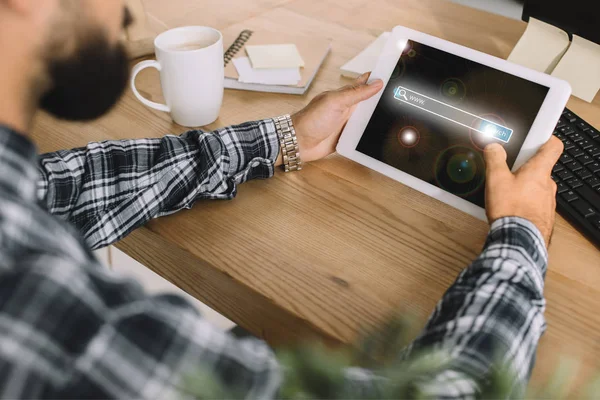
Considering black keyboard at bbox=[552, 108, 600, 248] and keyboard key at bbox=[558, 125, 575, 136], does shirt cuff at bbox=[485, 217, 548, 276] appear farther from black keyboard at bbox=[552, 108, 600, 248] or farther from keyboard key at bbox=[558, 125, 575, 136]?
keyboard key at bbox=[558, 125, 575, 136]

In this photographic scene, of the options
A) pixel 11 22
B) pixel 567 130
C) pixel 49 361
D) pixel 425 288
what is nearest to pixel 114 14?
pixel 11 22

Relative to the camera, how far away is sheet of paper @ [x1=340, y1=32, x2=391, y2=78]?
1057 millimetres

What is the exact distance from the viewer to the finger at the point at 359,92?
0.83 m

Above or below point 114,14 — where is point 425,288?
below

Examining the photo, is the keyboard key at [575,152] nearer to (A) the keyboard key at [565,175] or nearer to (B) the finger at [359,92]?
(A) the keyboard key at [565,175]

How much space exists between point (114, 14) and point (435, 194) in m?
0.52

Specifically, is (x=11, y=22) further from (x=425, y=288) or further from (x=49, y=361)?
(x=425, y=288)

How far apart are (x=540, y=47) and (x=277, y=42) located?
56 centimetres

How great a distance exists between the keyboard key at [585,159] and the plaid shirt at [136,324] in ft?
0.68

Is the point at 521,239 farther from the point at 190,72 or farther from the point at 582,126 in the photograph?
the point at 190,72

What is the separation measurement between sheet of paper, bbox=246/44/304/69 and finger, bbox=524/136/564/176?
0.52 meters

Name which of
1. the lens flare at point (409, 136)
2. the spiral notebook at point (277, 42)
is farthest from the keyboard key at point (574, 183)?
the spiral notebook at point (277, 42)

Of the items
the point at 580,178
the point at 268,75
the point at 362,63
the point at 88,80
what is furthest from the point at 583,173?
the point at 88,80

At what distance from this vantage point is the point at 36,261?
393 millimetres
